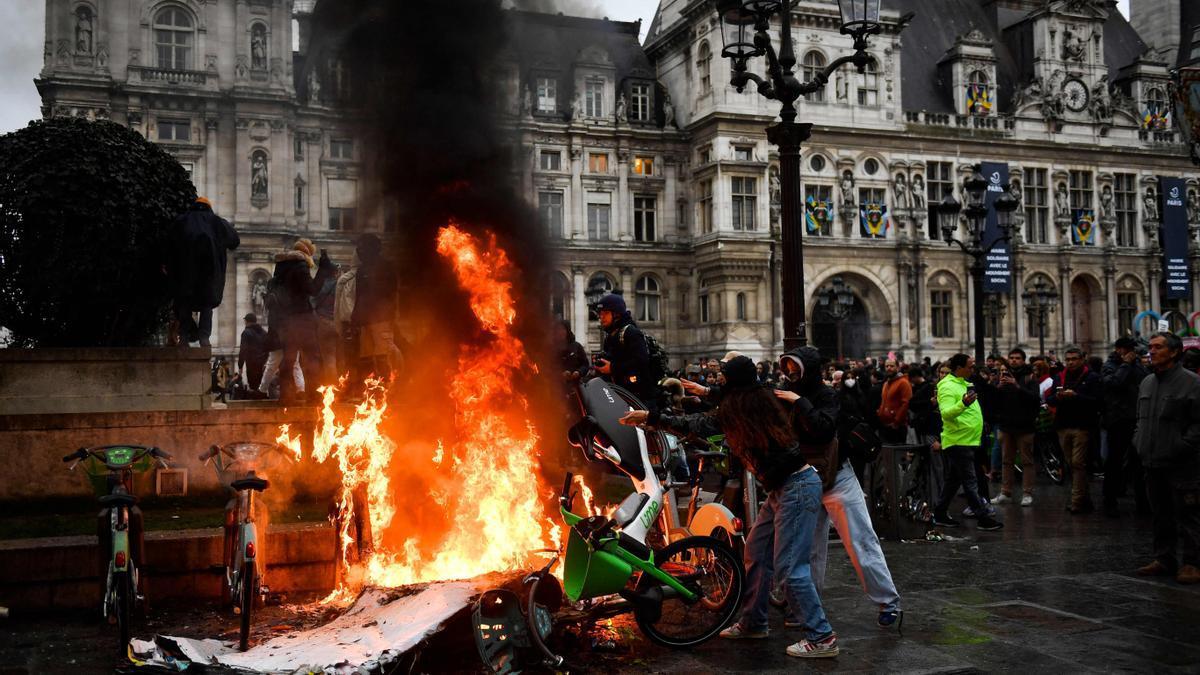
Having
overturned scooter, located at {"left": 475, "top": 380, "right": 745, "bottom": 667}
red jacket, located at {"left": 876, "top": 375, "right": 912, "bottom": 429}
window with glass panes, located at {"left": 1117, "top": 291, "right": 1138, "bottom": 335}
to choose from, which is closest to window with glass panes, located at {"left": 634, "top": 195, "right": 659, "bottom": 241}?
window with glass panes, located at {"left": 1117, "top": 291, "right": 1138, "bottom": 335}

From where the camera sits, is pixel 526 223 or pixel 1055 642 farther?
pixel 526 223

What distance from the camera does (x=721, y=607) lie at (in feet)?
22.2

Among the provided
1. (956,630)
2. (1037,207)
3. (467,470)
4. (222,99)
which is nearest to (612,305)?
(467,470)

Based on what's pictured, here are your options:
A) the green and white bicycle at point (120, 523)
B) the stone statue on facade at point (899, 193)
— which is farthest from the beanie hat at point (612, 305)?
the stone statue on facade at point (899, 193)

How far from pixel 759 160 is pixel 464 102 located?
102ft

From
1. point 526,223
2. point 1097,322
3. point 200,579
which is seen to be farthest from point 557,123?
point 200,579

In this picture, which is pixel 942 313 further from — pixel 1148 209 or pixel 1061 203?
pixel 1148 209

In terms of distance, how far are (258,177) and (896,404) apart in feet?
86.6

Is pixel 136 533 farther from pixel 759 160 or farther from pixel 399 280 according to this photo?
pixel 759 160

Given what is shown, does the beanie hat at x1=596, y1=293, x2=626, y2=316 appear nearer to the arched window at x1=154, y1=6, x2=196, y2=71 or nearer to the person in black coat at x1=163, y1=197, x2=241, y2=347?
the person in black coat at x1=163, y1=197, x2=241, y2=347

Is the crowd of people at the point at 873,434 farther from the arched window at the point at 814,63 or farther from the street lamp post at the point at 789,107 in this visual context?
the arched window at the point at 814,63

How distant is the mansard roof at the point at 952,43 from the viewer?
145ft

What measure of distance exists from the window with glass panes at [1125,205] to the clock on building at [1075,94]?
3669 mm

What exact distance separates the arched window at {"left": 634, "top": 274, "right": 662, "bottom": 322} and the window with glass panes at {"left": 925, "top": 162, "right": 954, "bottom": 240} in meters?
12.0
